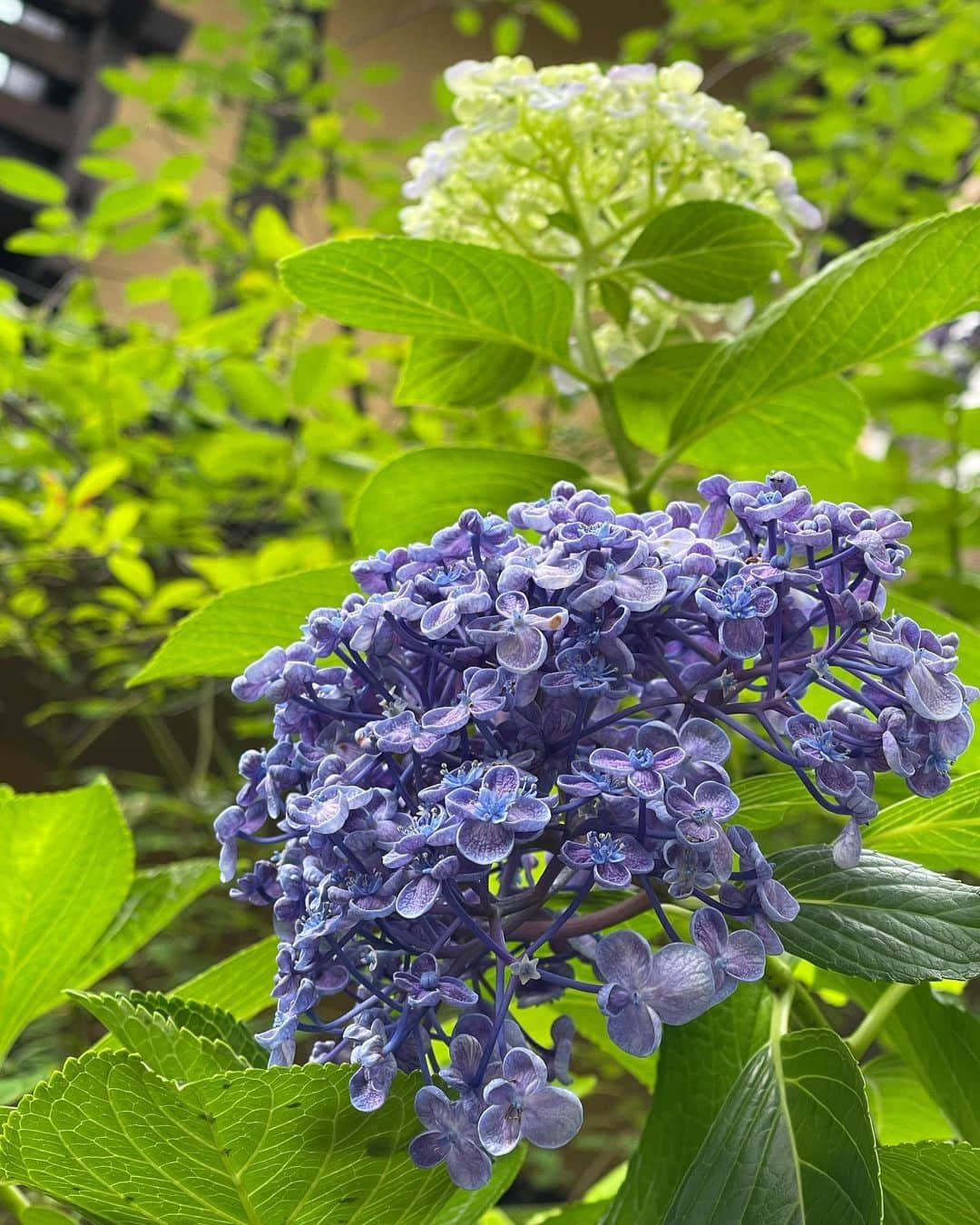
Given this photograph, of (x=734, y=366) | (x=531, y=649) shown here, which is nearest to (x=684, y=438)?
(x=734, y=366)

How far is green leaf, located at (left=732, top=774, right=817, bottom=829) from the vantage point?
1.09 feet

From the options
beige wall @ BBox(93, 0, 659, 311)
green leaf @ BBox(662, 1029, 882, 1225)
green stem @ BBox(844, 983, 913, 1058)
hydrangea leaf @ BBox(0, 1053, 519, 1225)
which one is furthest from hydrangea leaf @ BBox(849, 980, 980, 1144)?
beige wall @ BBox(93, 0, 659, 311)

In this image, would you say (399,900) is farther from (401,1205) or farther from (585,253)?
(585,253)

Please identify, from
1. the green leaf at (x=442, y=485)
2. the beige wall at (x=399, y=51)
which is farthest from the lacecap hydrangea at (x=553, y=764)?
the beige wall at (x=399, y=51)

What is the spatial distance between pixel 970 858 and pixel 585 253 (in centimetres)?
38

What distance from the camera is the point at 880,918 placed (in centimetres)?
32

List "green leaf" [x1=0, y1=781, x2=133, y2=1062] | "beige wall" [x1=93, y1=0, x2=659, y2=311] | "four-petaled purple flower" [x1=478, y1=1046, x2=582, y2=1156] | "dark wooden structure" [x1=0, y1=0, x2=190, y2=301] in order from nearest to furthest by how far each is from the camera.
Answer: "four-petaled purple flower" [x1=478, y1=1046, x2=582, y2=1156], "green leaf" [x1=0, y1=781, x2=133, y2=1062], "dark wooden structure" [x1=0, y1=0, x2=190, y2=301], "beige wall" [x1=93, y1=0, x2=659, y2=311]

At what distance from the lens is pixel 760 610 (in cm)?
29

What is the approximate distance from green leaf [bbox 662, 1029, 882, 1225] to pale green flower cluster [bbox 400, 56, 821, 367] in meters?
0.43

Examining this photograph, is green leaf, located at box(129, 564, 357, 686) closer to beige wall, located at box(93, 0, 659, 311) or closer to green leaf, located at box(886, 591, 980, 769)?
green leaf, located at box(886, 591, 980, 769)

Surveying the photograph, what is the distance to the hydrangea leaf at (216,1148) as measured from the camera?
0.94ft

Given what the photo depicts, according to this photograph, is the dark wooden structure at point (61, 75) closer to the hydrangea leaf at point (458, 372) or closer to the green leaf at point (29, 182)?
the green leaf at point (29, 182)

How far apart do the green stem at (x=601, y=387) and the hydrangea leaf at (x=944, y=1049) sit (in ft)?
0.91

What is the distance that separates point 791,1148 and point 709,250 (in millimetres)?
398
